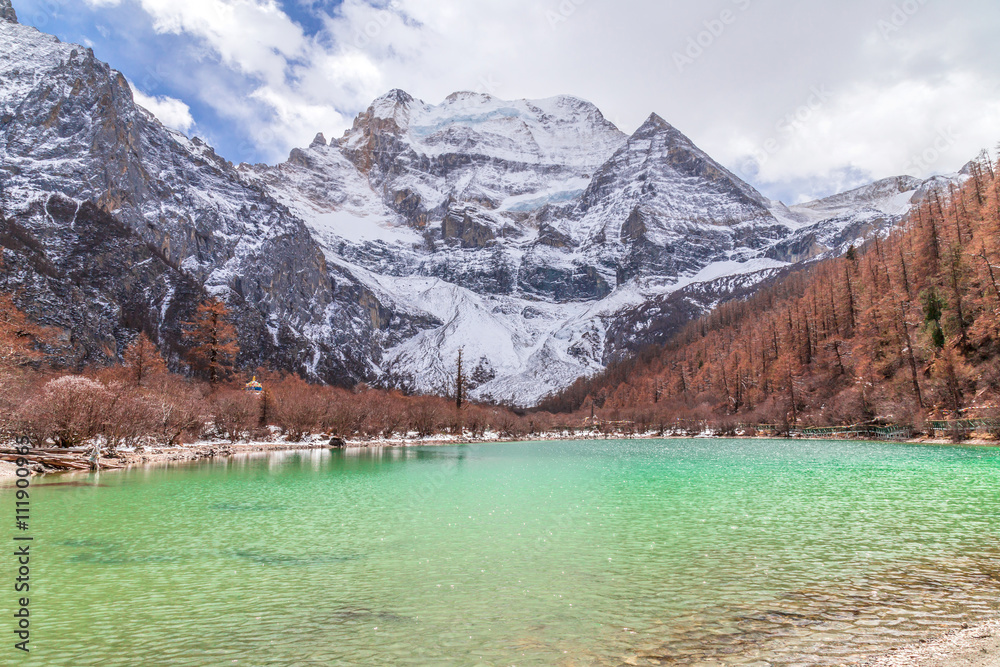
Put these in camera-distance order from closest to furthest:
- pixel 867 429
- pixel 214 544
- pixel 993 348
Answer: pixel 214 544 < pixel 993 348 < pixel 867 429

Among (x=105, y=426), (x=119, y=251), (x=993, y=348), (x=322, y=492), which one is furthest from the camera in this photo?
(x=119, y=251)

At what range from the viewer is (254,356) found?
6166 inches

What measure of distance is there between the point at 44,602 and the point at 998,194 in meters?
72.2

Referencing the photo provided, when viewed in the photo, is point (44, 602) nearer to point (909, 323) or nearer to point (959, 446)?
point (959, 446)

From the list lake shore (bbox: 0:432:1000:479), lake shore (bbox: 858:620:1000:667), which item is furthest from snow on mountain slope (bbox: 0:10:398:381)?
lake shore (bbox: 858:620:1000:667)

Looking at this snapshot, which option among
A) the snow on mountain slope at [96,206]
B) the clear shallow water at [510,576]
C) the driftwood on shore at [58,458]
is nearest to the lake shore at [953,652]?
the clear shallow water at [510,576]

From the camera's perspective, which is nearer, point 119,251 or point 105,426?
point 105,426

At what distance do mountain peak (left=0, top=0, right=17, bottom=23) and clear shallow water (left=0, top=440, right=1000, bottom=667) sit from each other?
252381 millimetres

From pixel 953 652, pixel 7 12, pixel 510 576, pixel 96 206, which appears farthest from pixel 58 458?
pixel 7 12

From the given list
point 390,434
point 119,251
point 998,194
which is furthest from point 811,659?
point 119,251

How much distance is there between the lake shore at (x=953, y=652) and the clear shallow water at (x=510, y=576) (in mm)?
369

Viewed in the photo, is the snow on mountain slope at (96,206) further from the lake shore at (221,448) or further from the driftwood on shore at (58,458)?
the driftwood on shore at (58,458)

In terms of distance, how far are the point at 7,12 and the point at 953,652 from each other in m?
281

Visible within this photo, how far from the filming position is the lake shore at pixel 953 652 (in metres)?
6.46
